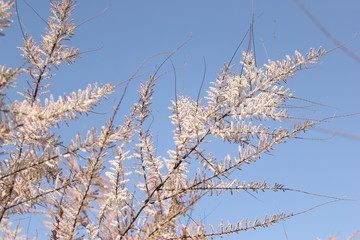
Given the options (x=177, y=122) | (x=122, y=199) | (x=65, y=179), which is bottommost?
(x=122, y=199)

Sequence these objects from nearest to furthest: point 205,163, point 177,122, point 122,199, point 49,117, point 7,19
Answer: point 7,19, point 49,117, point 122,199, point 205,163, point 177,122

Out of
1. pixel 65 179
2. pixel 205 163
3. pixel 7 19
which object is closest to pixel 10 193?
pixel 65 179

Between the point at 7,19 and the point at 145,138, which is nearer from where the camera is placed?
the point at 7,19

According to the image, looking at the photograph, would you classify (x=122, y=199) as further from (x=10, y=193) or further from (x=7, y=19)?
(x=7, y=19)

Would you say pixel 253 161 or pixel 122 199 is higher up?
pixel 253 161

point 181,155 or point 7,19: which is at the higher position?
point 7,19

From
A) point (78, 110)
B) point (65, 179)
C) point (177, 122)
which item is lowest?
point (65, 179)

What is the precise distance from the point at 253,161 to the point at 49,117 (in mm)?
1175

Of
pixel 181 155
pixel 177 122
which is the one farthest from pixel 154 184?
pixel 177 122

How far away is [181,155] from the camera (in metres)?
2.00

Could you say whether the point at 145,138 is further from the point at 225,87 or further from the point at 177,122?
the point at 225,87

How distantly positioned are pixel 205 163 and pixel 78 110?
0.84 m

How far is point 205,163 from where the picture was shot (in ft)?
6.51

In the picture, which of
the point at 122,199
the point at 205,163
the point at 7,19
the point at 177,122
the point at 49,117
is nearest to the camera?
the point at 7,19
